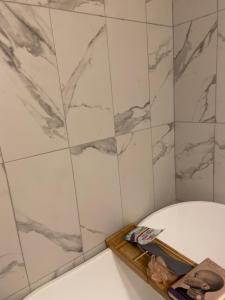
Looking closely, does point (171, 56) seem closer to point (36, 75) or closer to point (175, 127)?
point (175, 127)

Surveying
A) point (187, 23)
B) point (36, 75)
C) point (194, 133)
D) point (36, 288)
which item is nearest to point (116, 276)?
point (36, 288)

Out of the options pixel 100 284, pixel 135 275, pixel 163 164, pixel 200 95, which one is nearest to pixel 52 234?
pixel 100 284

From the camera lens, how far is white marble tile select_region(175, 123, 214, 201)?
133 cm

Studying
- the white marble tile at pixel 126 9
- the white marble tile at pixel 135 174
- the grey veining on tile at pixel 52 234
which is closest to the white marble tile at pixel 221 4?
the white marble tile at pixel 126 9

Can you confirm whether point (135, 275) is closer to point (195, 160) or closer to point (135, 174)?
point (135, 174)

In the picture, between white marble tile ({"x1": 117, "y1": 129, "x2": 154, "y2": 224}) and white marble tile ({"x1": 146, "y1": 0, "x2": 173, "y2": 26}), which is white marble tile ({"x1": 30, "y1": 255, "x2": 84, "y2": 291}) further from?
white marble tile ({"x1": 146, "y1": 0, "x2": 173, "y2": 26})

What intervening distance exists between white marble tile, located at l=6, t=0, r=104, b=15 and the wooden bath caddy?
105 cm

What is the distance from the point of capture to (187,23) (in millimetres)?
1253

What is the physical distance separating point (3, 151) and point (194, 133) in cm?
104

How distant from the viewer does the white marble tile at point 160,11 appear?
1.17 m

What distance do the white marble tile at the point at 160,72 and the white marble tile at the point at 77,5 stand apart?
1.10 ft

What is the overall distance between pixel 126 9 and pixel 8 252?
1.16 m

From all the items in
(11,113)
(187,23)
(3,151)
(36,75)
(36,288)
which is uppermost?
(187,23)

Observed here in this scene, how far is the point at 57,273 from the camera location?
1027mm
